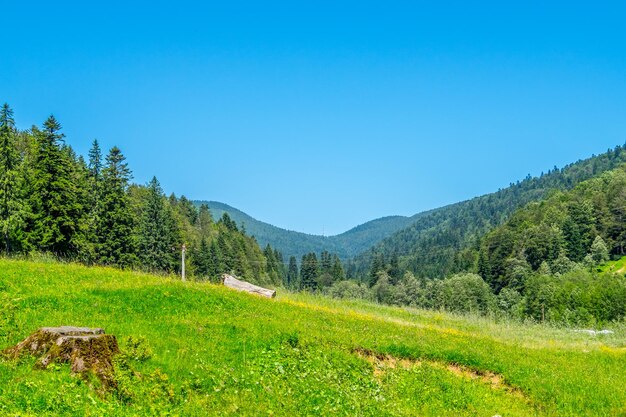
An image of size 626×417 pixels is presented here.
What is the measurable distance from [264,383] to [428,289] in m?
123

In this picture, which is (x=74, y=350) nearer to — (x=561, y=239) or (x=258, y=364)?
(x=258, y=364)

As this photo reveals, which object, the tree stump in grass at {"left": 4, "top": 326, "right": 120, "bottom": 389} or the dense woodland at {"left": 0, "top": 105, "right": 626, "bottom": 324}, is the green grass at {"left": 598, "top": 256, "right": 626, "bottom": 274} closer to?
the dense woodland at {"left": 0, "top": 105, "right": 626, "bottom": 324}

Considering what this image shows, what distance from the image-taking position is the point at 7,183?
168 feet

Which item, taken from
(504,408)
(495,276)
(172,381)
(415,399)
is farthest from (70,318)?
(495,276)

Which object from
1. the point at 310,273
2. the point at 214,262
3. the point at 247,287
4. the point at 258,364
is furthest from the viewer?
the point at 310,273

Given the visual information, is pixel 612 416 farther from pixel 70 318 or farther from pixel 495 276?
pixel 495 276

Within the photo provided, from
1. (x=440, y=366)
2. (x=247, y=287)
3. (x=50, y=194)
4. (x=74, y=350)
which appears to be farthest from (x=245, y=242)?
(x=74, y=350)

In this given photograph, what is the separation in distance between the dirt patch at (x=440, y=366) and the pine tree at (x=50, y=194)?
44089 millimetres

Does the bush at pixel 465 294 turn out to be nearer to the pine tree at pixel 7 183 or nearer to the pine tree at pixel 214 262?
the pine tree at pixel 214 262

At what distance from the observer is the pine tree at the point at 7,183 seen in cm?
5066

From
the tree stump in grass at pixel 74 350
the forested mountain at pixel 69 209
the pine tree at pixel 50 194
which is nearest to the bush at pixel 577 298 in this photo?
the forested mountain at pixel 69 209


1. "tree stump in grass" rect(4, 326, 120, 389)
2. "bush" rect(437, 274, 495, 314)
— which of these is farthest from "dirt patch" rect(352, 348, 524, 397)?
"bush" rect(437, 274, 495, 314)

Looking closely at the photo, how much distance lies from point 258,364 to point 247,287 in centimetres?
1787

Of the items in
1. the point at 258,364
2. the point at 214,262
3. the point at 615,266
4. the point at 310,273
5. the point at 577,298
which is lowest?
the point at 577,298
